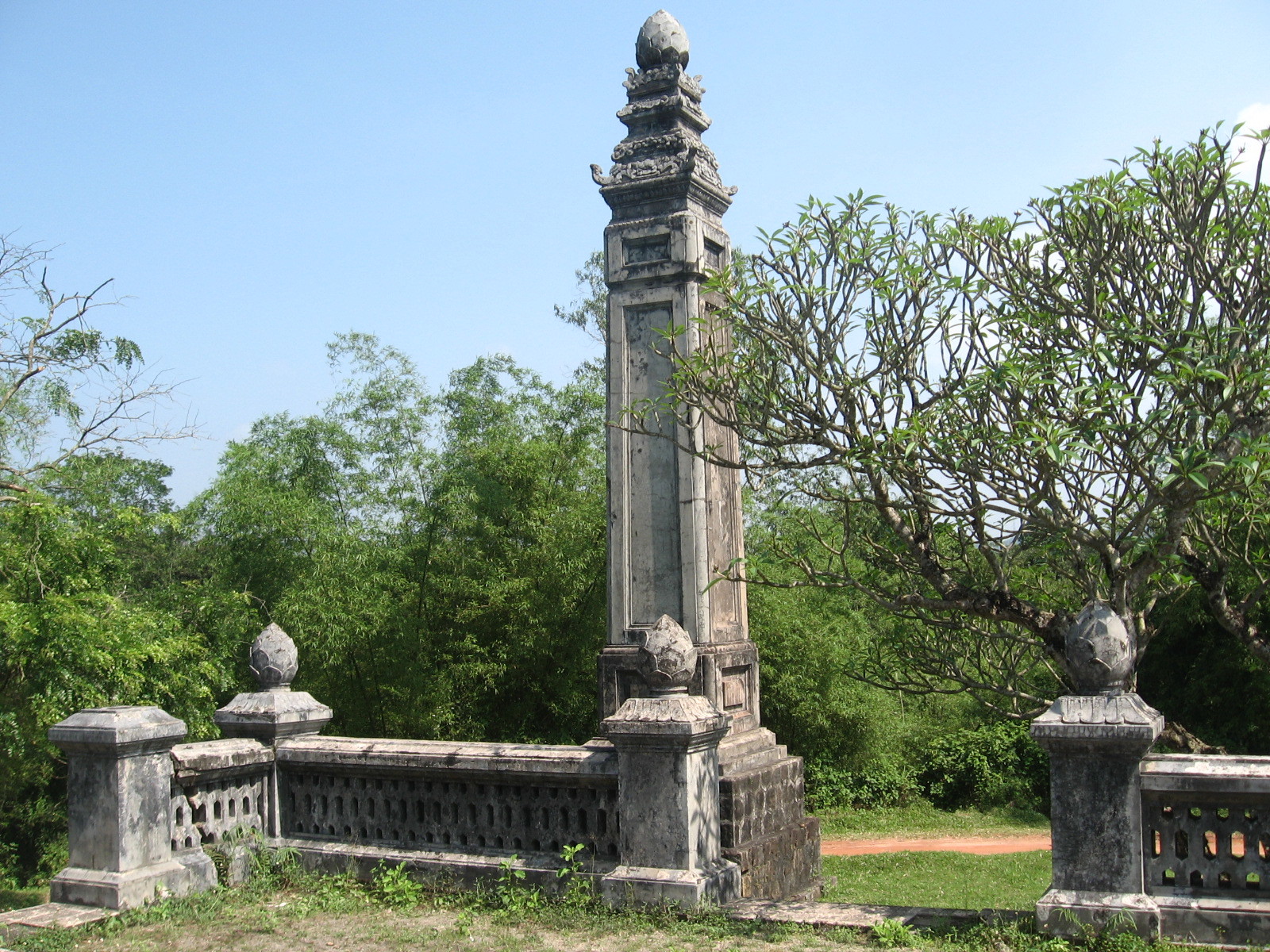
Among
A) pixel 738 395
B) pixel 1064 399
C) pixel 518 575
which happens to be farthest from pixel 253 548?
pixel 1064 399

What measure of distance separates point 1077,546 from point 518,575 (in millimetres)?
9682

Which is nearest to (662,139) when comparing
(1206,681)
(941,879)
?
(941,879)

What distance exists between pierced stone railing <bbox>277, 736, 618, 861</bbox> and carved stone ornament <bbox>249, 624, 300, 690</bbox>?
0.43 m

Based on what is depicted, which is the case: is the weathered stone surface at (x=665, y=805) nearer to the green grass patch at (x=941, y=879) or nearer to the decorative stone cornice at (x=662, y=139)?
the green grass patch at (x=941, y=879)

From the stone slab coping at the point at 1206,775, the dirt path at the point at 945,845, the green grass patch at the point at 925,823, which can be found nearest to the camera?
the stone slab coping at the point at 1206,775

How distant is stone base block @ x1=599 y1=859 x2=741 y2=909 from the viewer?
5.81m

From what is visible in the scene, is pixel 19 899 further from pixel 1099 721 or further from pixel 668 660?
pixel 1099 721

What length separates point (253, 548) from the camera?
1684 cm

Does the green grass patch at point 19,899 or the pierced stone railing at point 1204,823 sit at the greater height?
the pierced stone railing at point 1204,823

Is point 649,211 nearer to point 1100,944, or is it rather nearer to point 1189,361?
point 1189,361

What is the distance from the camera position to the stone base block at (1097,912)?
4910 mm

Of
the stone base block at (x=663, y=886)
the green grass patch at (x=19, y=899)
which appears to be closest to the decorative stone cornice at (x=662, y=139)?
the stone base block at (x=663, y=886)

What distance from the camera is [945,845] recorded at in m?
14.6

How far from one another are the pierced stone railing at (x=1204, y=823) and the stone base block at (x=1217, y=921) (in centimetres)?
8
